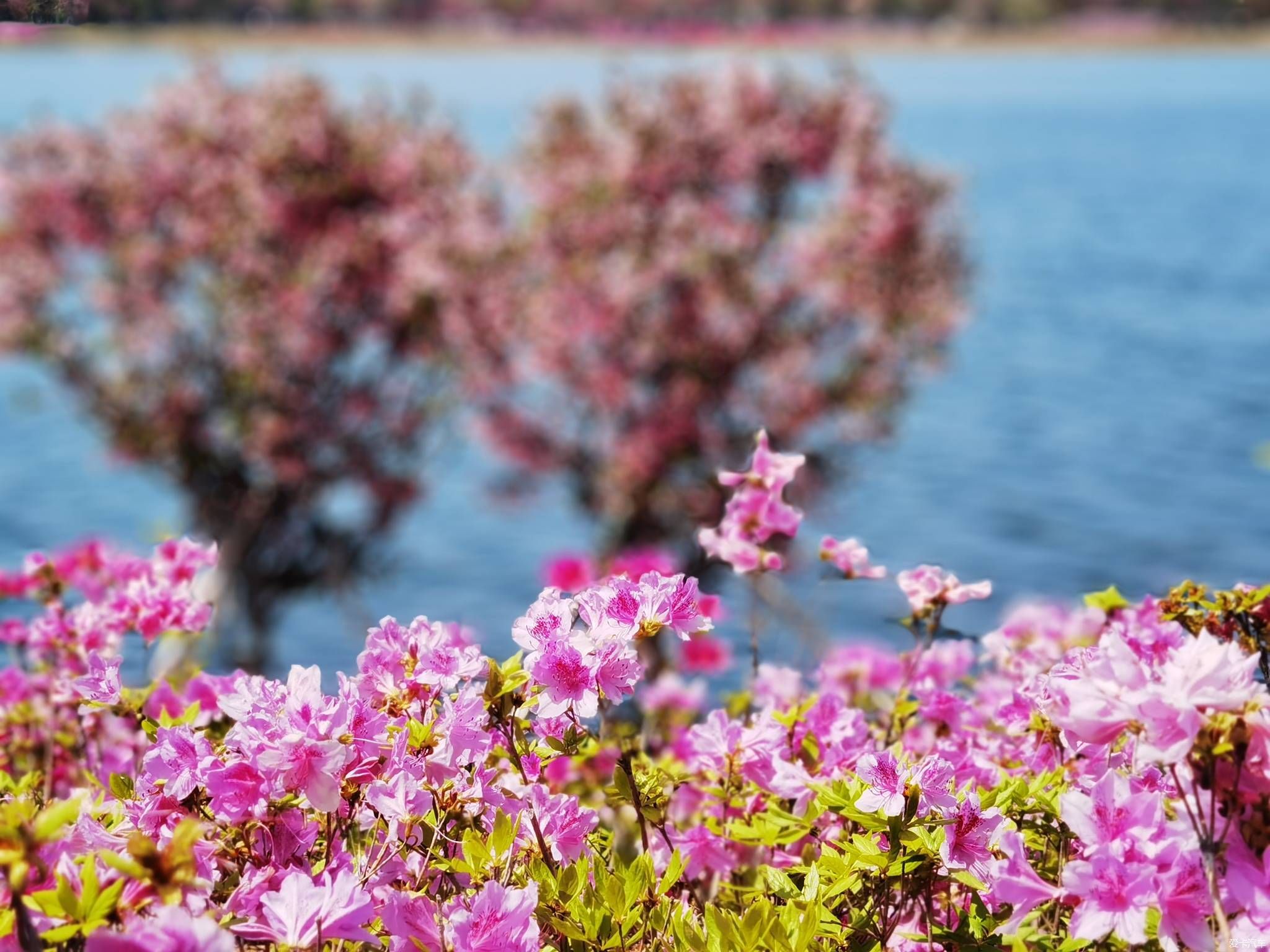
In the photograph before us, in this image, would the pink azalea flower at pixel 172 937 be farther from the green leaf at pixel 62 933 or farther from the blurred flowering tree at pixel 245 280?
the blurred flowering tree at pixel 245 280

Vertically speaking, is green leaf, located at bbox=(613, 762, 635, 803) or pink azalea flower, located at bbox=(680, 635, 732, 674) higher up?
green leaf, located at bbox=(613, 762, 635, 803)

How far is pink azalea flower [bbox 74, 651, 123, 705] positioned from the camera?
5.80ft

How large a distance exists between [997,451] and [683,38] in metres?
13.4

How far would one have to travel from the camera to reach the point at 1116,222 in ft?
137

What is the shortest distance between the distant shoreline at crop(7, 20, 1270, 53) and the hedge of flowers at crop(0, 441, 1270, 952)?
1.50 meters

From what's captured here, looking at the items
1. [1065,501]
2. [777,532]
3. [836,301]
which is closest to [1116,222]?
[1065,501]

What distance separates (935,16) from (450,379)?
47125mm

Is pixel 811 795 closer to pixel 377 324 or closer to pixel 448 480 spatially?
pixel 377 324

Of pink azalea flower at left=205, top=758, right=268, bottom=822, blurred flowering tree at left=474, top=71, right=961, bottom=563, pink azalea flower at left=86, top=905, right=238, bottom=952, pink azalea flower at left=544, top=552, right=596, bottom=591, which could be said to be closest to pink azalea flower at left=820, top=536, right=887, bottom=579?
pink azalea flower at left=205, top=758, right=268, bottom=822

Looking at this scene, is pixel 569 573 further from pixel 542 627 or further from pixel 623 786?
pixel 542 627

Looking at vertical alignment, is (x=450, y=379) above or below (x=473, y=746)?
below

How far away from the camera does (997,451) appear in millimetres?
A: 21031

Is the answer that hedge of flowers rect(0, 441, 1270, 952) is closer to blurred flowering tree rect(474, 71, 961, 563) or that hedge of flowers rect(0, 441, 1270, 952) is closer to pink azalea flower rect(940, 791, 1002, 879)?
pink azalea flower rect(940, 791, 1002, 879)

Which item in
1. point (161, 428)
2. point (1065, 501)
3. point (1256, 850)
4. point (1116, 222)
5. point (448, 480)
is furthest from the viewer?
point (1116, 222)
